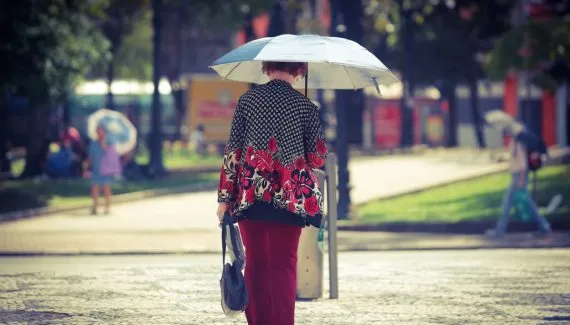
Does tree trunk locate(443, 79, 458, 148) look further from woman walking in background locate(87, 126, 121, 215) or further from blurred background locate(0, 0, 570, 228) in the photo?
woman walking in background locate(87, 126, 121, 215)

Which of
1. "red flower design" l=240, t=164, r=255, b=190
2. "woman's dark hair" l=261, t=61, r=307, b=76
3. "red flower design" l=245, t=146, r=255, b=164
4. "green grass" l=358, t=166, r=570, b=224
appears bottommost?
"green grass" l=358, t=166, r=570, b=224

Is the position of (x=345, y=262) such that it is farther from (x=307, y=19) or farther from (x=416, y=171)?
(x=307, y=19)

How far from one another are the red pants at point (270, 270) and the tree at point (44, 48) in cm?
1959

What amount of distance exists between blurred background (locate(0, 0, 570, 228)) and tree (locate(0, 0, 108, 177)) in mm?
31

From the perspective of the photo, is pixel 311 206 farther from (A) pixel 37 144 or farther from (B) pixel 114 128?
(A) pixel 37 144

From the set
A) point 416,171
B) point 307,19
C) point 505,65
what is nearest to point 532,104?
point 307,19

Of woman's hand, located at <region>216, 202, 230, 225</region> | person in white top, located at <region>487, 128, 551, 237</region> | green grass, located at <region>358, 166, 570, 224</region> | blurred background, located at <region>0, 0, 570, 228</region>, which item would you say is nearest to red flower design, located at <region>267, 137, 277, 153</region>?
woman's hand, located at <region>216, 202, 230, 225</region>

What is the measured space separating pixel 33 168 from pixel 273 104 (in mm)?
26856

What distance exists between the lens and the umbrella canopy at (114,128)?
23766 millimetres

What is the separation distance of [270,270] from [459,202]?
692 inches

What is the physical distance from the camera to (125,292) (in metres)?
11.9

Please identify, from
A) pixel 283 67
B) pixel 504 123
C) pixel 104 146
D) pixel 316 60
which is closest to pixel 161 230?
pixel 104 146

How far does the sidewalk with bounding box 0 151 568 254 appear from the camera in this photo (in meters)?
17.4

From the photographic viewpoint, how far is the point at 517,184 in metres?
18.8
